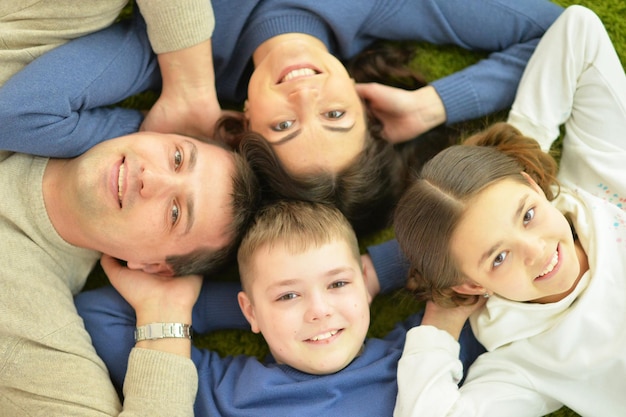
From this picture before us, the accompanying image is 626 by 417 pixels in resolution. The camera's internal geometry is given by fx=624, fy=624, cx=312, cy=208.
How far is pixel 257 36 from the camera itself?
5.82ft

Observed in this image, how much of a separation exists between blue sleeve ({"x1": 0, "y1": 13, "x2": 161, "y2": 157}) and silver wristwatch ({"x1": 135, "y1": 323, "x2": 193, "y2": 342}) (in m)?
0.50

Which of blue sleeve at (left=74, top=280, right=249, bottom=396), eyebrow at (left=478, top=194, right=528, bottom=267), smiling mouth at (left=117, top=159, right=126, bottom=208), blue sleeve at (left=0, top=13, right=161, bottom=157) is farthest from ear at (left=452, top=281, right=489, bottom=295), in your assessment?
blue sleeve at (left=0, top=13, right=161, bottom=157)

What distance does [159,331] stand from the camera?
164 cm

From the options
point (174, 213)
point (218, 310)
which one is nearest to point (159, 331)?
point (218, 310)

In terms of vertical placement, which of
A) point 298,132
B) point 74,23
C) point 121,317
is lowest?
point 121,317

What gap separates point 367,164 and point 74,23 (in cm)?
86

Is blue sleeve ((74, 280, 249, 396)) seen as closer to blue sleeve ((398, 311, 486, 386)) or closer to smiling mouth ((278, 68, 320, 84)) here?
→ blue sleeve ((398, 311, 486, 386))

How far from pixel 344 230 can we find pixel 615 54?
2.93ft

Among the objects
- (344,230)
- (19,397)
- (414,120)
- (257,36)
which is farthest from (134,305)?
(414,120)

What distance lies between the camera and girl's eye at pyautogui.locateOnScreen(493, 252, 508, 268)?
→ 57.7 inches

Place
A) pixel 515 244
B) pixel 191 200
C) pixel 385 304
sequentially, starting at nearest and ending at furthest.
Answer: pixel 515 244, pixel 191 200, pixel 385 304

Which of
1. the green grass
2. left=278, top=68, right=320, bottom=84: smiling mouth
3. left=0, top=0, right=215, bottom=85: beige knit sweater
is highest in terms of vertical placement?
left=0, top=0, right=215, bottom=85: beige knit sweater

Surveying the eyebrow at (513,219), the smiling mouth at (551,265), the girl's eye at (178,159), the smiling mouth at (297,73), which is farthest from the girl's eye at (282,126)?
the smiling mouth at (551,265)

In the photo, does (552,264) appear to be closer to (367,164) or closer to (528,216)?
(528,216)
